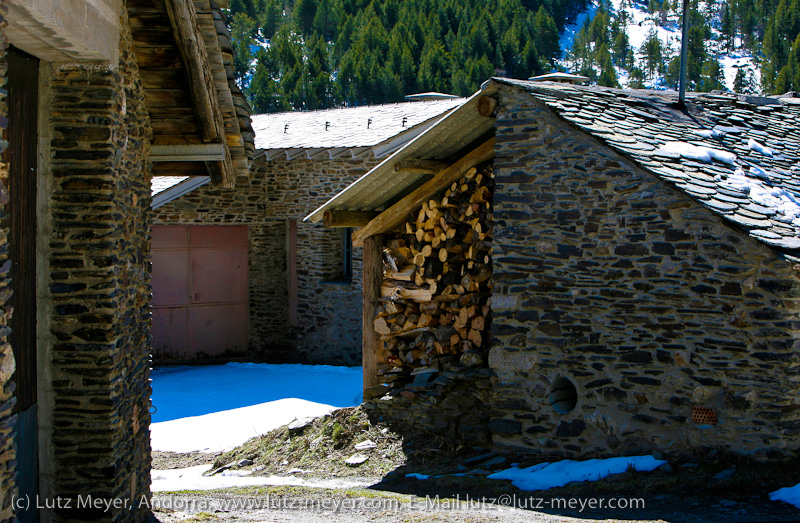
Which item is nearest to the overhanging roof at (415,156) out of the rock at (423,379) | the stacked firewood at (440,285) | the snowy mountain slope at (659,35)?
the stacked firewood at (440,285)

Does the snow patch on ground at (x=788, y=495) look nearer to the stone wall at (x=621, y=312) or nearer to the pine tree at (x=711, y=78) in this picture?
the stone wall at (x=621, y=312)

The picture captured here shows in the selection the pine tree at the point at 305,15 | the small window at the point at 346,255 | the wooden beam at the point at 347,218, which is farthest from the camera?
the pine tree at the point at 305,15

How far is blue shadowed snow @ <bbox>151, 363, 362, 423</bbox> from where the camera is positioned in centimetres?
1167

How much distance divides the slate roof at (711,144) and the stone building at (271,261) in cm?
594

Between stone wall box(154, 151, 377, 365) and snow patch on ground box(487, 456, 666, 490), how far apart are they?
296 inches

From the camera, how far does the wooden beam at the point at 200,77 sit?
5559 mm

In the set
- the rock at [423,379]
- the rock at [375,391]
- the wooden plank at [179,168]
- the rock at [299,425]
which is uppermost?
the wooden plank at [179,168]

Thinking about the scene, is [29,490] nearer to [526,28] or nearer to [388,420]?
[388,420]

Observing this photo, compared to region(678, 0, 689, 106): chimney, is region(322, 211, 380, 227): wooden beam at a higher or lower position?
lower

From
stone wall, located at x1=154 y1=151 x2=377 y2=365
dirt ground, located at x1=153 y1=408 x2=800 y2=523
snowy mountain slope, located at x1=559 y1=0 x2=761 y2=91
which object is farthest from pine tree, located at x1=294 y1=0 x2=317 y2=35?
dirt ground, located at x1=153 y1=408 x2=800 y2=523

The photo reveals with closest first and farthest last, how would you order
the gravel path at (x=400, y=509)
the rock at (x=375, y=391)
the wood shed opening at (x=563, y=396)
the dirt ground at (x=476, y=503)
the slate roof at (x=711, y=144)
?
1. the gravel path at (x=400, y=509)
2. the dirt ground at (x=476, y=503)
3. the slate roof at (x=711, y=144)
4. the wood shed opening at (x=563, y=396)
5. the rock at (x=375, y=391)

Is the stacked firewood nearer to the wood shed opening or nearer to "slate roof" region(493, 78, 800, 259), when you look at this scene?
the wood shed opening

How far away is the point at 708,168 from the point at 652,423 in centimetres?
243

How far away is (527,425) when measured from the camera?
7.39m
